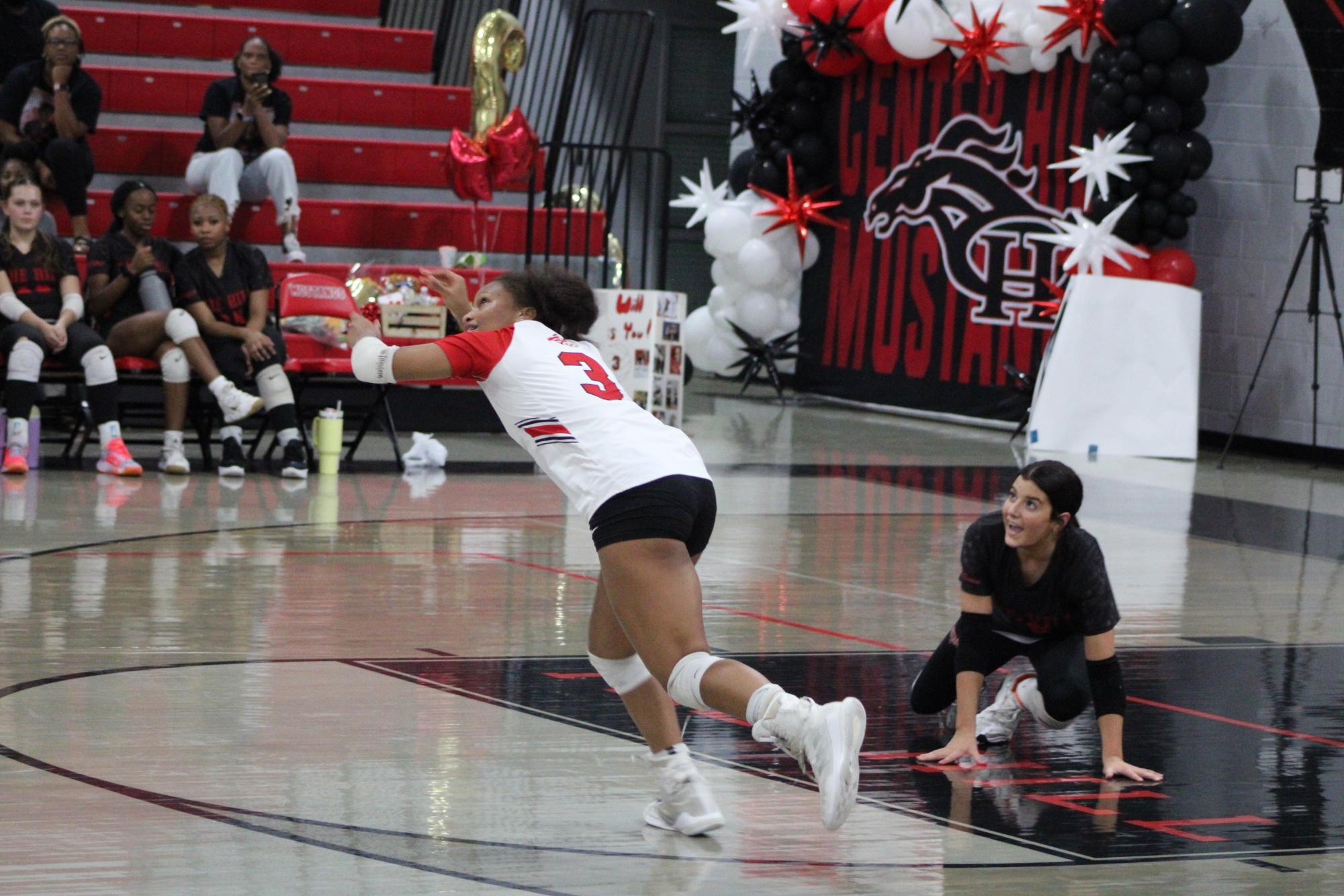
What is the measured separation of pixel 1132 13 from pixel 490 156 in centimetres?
403

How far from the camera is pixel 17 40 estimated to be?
38.4ft

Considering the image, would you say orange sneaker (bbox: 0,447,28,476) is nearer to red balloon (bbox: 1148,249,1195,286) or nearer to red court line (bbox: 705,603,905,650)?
red court line (bbox: 705,603,905,650)

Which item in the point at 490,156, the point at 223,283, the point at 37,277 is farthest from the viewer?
the point at 490,156

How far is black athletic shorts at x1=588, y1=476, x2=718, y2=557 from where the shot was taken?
3.57 metres

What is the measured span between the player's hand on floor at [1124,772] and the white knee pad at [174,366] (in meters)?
5.81

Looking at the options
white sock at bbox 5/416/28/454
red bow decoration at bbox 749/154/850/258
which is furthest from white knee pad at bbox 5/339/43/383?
red bow decoration at bbox 749/154/850/258

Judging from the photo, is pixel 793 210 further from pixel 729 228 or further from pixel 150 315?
pixel 150 315

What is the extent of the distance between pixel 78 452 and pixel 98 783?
5.79 meters

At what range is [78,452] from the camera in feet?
30.5

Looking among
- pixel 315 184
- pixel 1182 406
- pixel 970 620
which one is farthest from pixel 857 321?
pixel 970 620

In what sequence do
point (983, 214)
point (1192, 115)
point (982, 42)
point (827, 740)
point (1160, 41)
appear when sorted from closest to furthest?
point (827, 740) < point (1160, 41) < point (1192, 115) < point (982, 42) < point (983, 214)

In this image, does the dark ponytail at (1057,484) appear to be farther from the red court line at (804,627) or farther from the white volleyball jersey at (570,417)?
the red court line at (804,627)

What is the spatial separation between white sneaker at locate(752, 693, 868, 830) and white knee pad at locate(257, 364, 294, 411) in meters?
6.13

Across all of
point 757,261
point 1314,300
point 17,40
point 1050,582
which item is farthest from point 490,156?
point 1050,582
